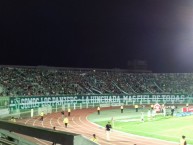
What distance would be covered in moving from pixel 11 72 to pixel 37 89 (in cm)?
636

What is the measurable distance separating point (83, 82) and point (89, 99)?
12.3 meters

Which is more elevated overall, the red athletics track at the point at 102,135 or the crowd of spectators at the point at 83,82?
the crowd of spectators at the point at 83,82

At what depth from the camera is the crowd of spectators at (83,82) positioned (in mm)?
63594

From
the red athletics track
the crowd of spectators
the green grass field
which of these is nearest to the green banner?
the crowd of spectators

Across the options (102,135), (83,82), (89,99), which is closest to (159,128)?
(102,135)

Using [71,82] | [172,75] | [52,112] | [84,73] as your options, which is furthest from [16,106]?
[172,75]

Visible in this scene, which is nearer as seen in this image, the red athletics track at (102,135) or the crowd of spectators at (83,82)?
the red athletics track at (102,135)

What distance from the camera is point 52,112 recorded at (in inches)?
2104

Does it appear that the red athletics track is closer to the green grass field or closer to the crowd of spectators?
the green grass field

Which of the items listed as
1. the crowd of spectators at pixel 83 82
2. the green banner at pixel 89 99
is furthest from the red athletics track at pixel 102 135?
the crowd of spectators at pixel 83 82

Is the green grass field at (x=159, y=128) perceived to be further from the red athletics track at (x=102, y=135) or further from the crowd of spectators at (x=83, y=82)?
the crowd of spectators at (x=83, y=82)

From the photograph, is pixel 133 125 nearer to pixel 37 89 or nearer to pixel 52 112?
pixel 52 112

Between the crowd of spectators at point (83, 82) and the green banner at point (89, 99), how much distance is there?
497 centimetres

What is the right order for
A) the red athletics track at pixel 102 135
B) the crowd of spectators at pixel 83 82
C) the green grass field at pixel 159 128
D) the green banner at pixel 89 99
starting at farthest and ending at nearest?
the crowd of spectators at pixel 83 82 → the green banner at pixel 89 99 → the green grass field at pixel 159 128 → the red athletics track at pixel 102 135
